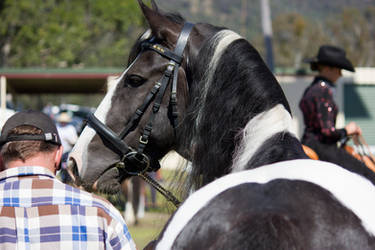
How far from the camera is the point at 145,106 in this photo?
3156 millimetres

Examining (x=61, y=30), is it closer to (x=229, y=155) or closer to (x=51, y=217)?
(x=229, y=155)

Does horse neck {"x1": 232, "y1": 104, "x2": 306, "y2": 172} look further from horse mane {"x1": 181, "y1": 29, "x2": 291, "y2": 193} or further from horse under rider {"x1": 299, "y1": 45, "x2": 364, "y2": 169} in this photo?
horse under rider {"x1": 299, "y1": 45, "x2": 364, "y2": 169}

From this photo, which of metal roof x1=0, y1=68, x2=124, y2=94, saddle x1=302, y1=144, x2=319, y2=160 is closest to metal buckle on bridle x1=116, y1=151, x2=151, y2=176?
saddle x1=302, y1=144, x2=319, y2=160

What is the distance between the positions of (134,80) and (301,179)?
152 centimetres

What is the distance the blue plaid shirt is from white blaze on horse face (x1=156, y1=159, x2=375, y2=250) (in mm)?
465

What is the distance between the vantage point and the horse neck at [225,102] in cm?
269

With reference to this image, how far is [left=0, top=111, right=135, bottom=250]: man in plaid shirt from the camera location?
228 cm

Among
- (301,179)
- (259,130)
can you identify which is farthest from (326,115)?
(301,179)

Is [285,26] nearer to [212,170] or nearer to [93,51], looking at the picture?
[93,51]

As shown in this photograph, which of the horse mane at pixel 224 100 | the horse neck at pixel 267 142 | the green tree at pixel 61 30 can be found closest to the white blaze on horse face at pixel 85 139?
the horse mane at pixel 224 100

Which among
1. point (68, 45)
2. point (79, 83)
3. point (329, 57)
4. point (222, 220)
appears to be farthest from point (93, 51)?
point (222, 220)

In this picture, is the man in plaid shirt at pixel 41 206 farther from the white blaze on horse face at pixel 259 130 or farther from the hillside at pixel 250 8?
the hillside at pixel 250 8

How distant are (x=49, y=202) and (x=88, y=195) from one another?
0.58 feet

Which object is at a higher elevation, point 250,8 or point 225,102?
point 225,102
